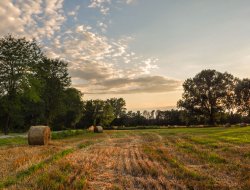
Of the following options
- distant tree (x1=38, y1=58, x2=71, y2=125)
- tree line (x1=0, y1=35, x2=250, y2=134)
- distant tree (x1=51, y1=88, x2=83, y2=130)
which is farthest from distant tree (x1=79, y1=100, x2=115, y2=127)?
distant tree (x1=38, y1=58, x2=71, y2=125)

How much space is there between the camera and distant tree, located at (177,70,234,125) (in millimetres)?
82938

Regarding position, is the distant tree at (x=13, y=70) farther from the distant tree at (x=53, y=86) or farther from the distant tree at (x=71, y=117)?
the distant tree at (x=71, y=117)

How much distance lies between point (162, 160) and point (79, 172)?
420 cm

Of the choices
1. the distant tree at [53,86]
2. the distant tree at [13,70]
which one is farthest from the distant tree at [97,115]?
the distant tree at [13,70]

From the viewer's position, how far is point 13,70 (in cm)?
4669

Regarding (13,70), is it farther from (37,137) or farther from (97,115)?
(97,115)

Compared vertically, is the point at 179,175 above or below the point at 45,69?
below

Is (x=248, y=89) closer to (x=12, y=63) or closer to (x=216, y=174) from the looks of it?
(x=12, y=63)

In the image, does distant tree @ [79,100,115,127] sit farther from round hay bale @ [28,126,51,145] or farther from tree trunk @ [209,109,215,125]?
round hay bale @ [28,126,51,145]

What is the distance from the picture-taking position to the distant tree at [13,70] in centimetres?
4588

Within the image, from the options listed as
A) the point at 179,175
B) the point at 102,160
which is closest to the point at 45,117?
the point at 102,160

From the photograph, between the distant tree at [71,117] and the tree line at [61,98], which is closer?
the tree line at [61,98]

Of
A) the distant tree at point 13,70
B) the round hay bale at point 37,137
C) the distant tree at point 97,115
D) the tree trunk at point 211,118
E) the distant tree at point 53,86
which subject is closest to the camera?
the round hay bale at point 37,137

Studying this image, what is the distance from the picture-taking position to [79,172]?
10.3m
